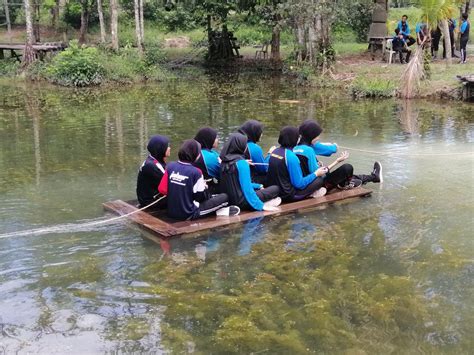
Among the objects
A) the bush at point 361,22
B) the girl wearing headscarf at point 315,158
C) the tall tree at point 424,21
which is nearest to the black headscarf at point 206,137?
the girl wearing headscarf at point 315,158

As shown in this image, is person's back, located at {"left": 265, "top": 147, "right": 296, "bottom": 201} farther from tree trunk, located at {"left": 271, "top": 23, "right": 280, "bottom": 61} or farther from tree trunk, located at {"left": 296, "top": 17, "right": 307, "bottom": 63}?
tree trunk, located at {"left": 271, "top": 23, "right": 280, "bottom": 61}

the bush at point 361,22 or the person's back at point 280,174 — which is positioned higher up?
the bush at point 361,22

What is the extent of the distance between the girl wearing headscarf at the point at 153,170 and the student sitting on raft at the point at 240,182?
2.62 feet

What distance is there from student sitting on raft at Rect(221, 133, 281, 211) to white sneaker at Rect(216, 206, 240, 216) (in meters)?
0.13

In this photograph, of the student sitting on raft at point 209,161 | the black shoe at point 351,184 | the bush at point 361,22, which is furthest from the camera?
the bush at point 361,22

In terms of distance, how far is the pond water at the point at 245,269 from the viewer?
5102 mm

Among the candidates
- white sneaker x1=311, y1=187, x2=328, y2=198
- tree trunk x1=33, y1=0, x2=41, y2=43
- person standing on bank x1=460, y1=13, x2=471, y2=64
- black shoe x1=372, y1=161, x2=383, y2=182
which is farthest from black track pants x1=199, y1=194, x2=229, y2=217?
tree trunk x1=33, y1=0, x2=41, y2=43

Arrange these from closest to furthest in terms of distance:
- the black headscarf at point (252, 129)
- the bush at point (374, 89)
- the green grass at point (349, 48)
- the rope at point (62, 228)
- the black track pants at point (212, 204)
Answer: the rope at point (62, 228) → the black track pants at point (212, 204) → the black headscarf at point (252, 129) → the bush at point (374, 89) → the green grass at point (349, 48)

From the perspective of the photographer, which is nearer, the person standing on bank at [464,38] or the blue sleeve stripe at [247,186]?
→ the blue sleeve stripe at [247,186]

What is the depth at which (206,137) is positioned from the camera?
8.06 meters

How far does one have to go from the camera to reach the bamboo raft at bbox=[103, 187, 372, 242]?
721 centimetres

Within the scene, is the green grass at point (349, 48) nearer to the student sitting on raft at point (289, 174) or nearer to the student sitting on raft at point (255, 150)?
the student sitting on raft at point (255, 150)

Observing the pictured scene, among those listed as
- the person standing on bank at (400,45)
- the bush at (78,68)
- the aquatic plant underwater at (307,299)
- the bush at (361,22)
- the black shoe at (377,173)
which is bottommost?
the aquatic plant underwater at (307,299)

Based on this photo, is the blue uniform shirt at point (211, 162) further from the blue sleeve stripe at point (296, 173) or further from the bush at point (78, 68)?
the bush at point (78, 68)
